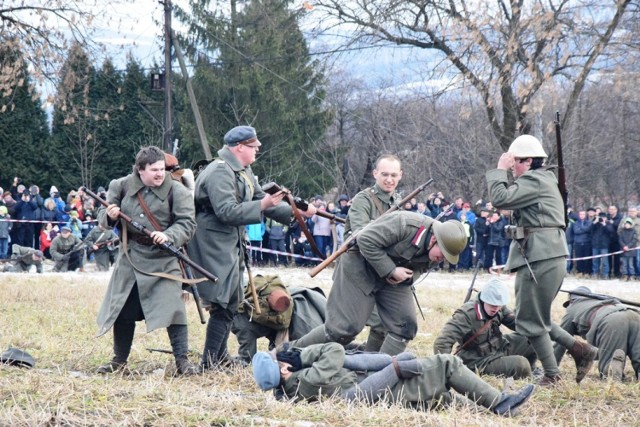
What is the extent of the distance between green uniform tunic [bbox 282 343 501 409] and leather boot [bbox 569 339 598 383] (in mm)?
1880

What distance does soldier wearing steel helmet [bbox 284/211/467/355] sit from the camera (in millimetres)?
7395

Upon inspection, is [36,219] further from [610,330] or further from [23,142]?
[610,330]

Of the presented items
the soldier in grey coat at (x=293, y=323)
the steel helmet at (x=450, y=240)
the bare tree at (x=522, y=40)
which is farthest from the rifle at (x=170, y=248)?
the bare tree at (x=522, y=40)

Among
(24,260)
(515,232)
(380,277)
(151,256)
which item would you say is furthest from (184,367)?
(24,260)

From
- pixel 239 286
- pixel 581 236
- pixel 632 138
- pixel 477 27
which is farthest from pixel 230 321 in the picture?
pixel 632 138

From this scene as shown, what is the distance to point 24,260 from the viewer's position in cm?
1977

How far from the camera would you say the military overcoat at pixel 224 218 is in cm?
788

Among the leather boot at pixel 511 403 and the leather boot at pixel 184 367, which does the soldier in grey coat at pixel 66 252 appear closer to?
the leather boot at pixel 184 367

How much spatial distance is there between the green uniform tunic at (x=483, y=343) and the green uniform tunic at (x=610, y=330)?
18.3 inches

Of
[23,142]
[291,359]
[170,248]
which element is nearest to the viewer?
[291,359]

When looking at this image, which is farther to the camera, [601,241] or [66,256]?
[601,241]

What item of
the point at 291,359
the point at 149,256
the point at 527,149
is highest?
the point at 527,149

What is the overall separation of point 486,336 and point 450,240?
2.00 meters

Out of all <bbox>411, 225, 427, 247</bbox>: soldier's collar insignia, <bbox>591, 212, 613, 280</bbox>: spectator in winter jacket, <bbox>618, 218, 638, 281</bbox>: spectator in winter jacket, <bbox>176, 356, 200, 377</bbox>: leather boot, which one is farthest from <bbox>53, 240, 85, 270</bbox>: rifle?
<bbox>411, 225, 427, 247</bbox>: soldier's collar insignia
